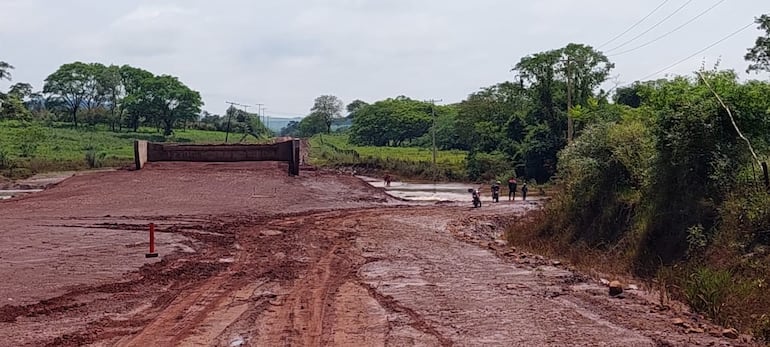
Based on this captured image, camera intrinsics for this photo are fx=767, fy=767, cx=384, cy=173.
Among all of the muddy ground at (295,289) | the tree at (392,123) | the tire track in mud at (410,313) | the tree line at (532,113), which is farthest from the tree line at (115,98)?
the tire track in mud at (410,313)

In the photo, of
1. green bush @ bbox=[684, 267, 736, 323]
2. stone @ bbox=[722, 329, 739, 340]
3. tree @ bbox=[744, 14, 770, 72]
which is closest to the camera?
stone @ bbox=[722, 329, 739, 340]

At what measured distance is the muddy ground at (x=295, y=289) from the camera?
959cm

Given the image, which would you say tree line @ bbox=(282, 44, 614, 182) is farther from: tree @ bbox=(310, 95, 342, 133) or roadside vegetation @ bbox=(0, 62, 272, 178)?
tree @ bbox=(310, 95, 342, 133)

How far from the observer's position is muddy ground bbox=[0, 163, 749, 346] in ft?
31.5

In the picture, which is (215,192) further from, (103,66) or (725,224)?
(103,66)

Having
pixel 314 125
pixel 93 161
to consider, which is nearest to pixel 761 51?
pixel 93 161

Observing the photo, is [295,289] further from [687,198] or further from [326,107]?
[326,107]

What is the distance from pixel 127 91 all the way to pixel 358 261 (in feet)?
356

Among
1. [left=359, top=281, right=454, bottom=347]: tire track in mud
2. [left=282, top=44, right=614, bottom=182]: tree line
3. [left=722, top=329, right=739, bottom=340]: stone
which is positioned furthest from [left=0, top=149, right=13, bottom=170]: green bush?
[left=722, top=329, right=739, bottom=340]: stone

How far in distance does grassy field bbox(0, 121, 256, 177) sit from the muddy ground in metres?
34.9

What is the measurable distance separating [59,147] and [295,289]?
69.7 m

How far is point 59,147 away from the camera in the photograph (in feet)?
248

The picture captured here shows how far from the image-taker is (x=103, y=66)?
113875 mm

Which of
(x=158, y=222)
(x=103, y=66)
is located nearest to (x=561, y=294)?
(x=158, y=222)
